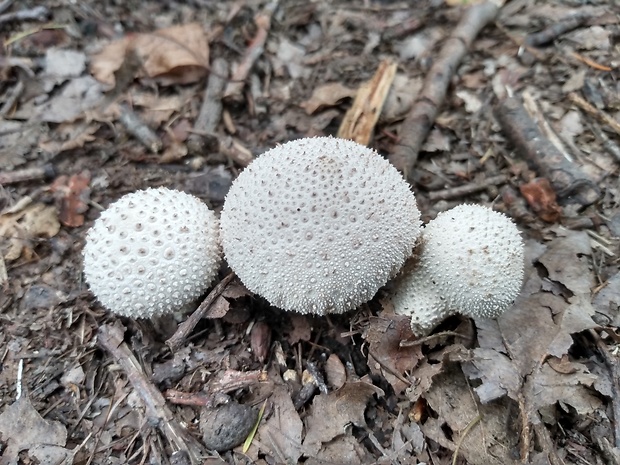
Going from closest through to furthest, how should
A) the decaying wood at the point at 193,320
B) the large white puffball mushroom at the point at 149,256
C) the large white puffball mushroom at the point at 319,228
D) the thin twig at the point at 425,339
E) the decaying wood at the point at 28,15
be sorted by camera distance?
the large white puffball mushroom at the point at 319,228, the large white puffball mushroom at the point at 149,256, the thin twig at the point at 425,339, the decaying wood at the point at 193,320, the decaying wood at the point at 28,15

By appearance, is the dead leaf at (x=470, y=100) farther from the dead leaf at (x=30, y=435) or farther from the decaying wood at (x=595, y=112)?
the dead leaf at (x=30, y=435)

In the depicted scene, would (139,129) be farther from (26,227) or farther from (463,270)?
(463,270)

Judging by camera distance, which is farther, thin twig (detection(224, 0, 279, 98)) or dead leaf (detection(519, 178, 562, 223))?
thin twig (detection(224, 0, 279, 98))

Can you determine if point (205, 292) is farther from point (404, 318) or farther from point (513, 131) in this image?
point (513, 131)

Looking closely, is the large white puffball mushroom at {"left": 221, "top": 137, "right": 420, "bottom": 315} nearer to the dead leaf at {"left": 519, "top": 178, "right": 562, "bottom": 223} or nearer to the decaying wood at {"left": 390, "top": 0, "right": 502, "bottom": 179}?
the decaying wood at {"left": 390, "top": 0, "right": 502, "bottom": 179}

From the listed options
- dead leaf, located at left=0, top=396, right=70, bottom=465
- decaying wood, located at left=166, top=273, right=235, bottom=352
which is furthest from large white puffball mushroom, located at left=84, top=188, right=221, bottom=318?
dead leaf, located at left=0, top=396, right=70, bottom=465

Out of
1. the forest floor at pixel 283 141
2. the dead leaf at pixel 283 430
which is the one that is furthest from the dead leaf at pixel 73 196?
the dead leaf at pixel 283 430

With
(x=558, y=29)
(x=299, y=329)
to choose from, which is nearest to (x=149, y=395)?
(x=299, y=329)
